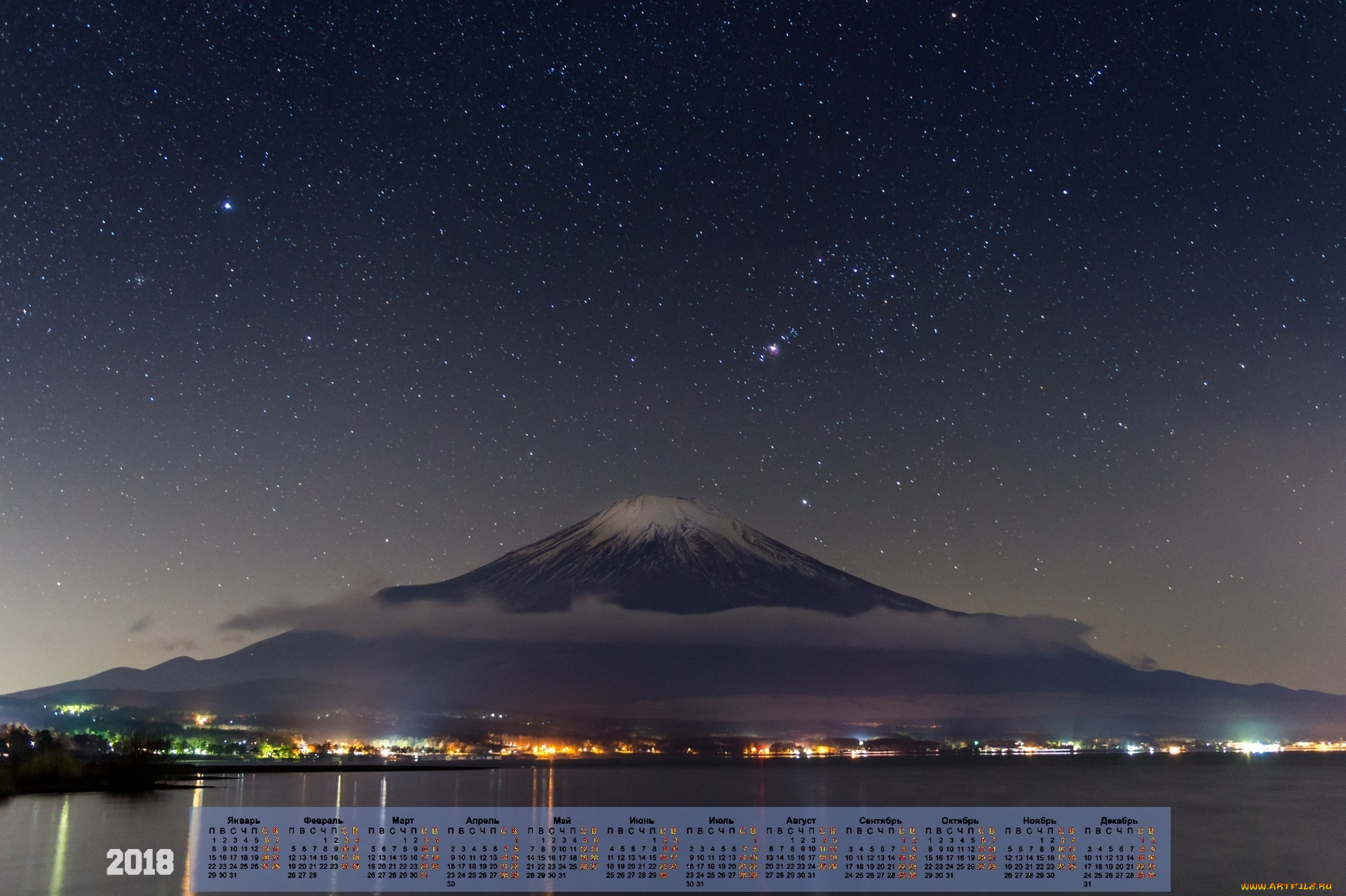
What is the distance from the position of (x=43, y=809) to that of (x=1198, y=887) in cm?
5098
